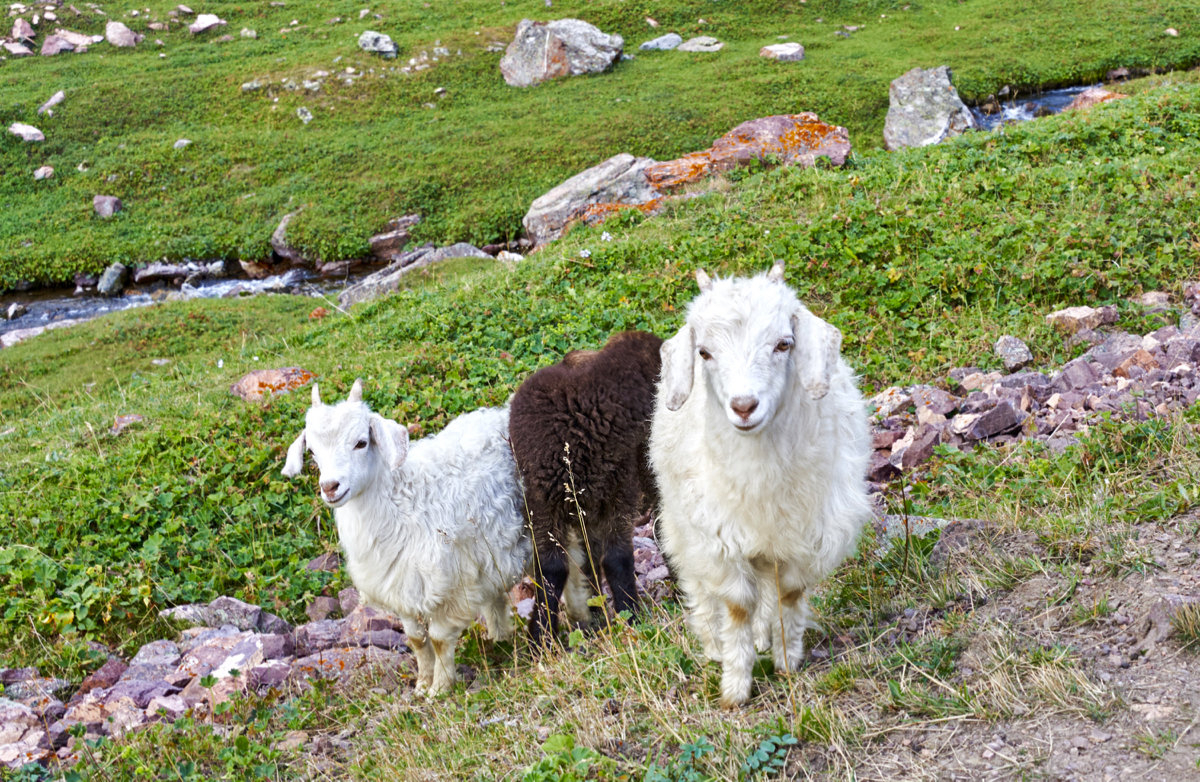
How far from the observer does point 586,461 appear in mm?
6066

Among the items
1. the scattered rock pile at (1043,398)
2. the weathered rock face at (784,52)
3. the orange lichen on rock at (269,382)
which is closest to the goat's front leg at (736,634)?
the scattered rock pile at (1043,398)

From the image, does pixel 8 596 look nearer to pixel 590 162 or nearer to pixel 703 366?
pixel 703 366

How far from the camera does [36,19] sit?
3462 centimetres

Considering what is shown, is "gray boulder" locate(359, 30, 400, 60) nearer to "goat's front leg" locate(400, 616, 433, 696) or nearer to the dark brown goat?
the dark brown goat

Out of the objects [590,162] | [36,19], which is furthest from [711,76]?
[36,19]

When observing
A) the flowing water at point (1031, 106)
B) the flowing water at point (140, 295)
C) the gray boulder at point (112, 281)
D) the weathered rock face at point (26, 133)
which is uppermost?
the weathered rock face at point (26, 133)

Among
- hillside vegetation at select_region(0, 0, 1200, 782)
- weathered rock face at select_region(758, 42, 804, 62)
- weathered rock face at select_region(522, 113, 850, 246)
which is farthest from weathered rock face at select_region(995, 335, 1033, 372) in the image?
weathered rock face at select_region(758, 42, 804, 62)

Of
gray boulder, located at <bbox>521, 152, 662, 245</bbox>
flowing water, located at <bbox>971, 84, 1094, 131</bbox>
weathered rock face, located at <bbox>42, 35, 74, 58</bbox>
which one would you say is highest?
weathered rock face, located at <bbox>42, 35, 74, 58</bbox>

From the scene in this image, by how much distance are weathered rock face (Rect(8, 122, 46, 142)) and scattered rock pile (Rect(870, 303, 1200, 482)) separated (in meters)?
28.4

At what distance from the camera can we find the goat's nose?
155 inches

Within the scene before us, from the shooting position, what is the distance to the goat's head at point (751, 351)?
4.03 metres

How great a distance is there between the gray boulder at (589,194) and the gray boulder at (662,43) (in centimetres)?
1342

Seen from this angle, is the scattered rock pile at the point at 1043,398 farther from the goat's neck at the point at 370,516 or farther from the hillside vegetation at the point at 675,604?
the goat's neck at the point at 370,516

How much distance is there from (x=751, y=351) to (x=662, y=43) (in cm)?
3075
